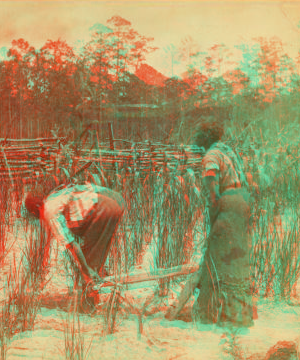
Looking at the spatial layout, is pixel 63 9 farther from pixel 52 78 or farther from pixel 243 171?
pixel 243 171

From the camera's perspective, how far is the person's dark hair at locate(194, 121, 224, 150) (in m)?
1.87

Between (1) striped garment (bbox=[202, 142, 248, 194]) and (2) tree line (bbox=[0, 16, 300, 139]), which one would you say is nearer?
(1) striped garment (bbox=[202, 142, 248, 194])

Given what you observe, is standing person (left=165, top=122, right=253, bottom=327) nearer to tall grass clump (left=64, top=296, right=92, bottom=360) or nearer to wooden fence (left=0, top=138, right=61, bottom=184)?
tall grass clump (left=64, top=296, right=92, bottom=360)

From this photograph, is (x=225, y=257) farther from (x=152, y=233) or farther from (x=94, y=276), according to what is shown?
(x=94, y=276)

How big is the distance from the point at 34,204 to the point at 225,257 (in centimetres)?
110

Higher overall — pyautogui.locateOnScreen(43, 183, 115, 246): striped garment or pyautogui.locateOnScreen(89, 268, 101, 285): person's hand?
pyautogui.locateOnScreen(43, 183, 115, 246): striped garment

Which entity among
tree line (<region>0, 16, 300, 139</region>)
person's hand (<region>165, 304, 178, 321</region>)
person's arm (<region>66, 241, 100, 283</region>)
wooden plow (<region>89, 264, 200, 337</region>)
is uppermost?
tree line (<region>0, 16, 300, 139</region>)

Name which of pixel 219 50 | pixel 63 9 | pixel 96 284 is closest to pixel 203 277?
pixel 96 284

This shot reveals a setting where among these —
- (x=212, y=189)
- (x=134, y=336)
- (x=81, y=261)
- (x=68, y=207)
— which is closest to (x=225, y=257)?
(x=212, y=189)

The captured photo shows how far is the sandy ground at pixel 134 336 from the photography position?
1.83m

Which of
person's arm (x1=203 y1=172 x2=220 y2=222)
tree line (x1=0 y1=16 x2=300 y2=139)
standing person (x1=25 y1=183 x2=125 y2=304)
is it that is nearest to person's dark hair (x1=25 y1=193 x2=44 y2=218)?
standing person (x1=25 y1=183 x2=125 y2=304)

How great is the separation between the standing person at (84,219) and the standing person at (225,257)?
1.64ft

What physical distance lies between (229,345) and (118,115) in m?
1.41

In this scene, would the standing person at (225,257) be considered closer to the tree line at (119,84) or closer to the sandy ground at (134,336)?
the sandy ground at (134,336)
